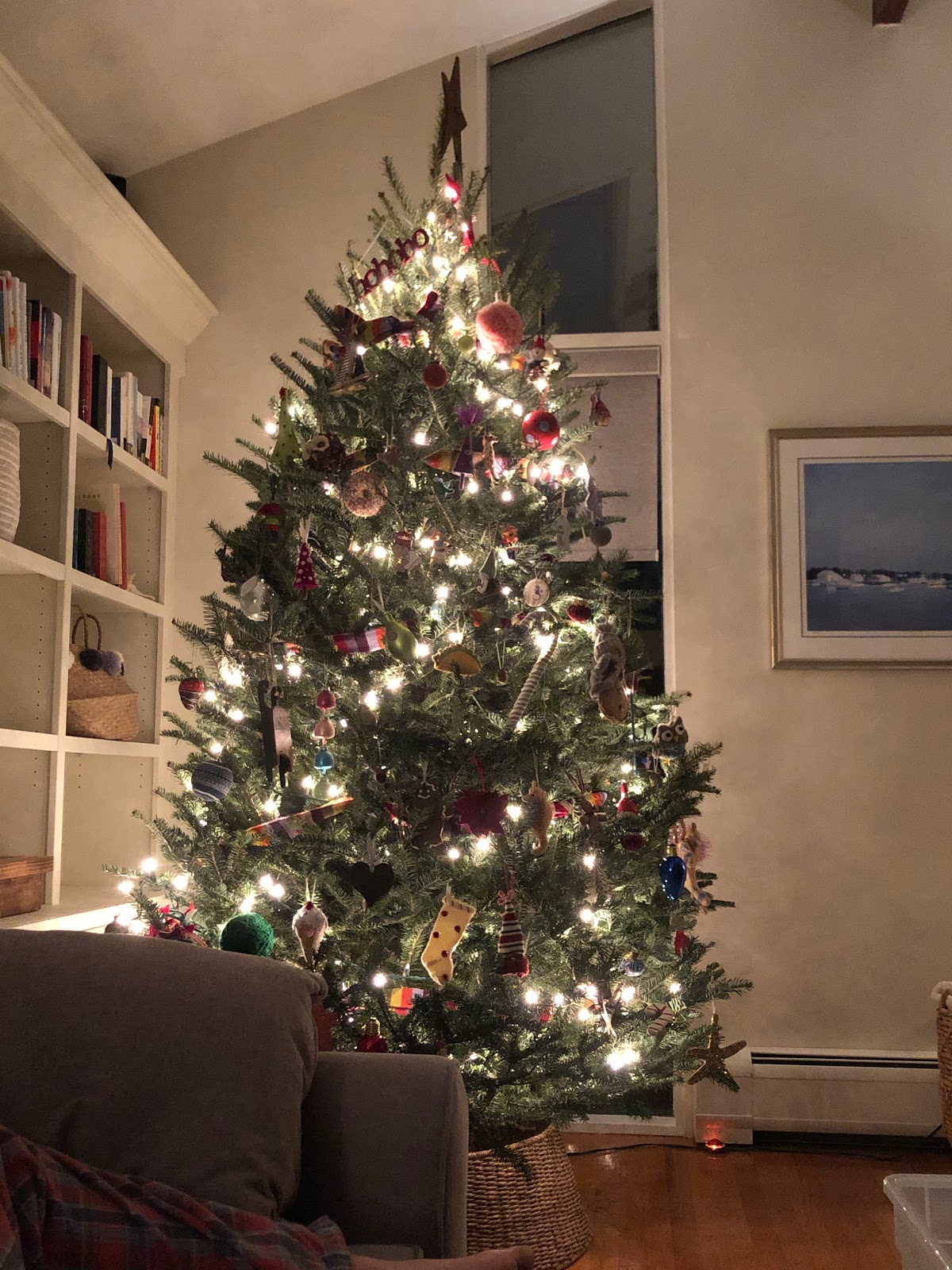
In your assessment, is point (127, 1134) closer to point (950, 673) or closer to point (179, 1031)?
point (179, 1031)

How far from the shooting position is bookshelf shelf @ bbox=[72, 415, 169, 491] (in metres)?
2.81

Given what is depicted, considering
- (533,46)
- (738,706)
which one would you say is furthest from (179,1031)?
(533,46)

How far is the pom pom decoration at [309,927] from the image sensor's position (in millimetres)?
1974

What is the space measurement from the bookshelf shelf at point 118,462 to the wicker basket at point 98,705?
420mm

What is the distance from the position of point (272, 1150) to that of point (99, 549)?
6.77 ft

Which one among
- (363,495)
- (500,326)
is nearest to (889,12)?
(500,326)

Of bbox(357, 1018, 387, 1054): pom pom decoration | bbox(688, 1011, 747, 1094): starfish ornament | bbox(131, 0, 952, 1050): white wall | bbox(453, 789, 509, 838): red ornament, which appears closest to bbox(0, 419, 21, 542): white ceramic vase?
bbox(131, 0, 952, 1050): white wall

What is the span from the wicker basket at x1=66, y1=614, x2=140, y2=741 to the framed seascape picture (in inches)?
71.0

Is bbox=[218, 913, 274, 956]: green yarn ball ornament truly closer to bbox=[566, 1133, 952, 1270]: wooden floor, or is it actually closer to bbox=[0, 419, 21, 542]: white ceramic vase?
bbox=[566, 1133, 952, 1270]: wooden floor

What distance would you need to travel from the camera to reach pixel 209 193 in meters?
3.47

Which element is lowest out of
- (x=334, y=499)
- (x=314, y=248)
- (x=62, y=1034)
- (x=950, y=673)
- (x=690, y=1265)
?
(x=690, y=1265)

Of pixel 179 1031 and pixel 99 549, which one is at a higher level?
pixel 99 549

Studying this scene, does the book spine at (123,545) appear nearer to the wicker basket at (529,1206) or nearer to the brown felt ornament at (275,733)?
the brown felt ornament at (275,733)

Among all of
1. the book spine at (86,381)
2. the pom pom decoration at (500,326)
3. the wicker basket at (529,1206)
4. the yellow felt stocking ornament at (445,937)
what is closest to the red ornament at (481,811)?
the yellow felt stocking ornament at (445,937)
